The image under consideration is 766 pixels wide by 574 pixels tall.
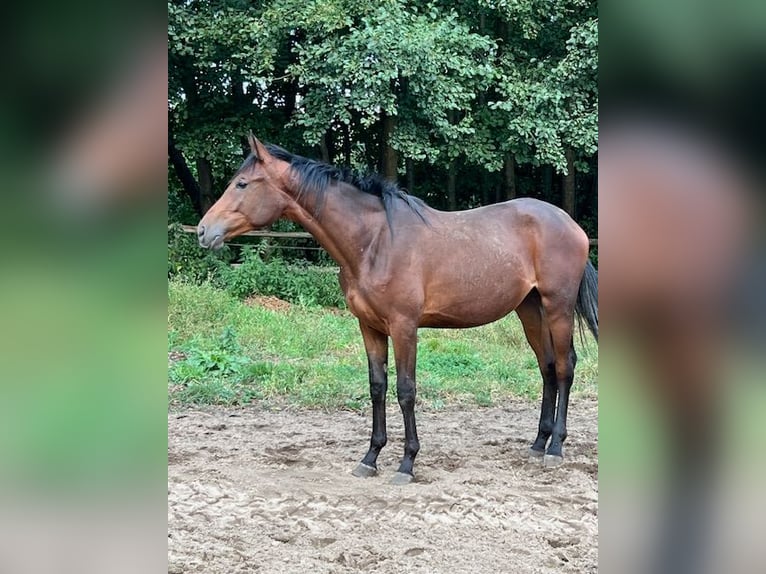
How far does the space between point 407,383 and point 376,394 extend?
24cm

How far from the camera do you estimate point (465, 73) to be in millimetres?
9680

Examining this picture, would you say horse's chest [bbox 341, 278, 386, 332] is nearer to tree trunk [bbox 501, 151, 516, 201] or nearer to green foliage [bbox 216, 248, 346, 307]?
green foliage [bbox 216, 248, 346, 307]

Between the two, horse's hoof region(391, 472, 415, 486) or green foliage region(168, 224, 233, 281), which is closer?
horse's hoof region(391, 472, 415, 486)

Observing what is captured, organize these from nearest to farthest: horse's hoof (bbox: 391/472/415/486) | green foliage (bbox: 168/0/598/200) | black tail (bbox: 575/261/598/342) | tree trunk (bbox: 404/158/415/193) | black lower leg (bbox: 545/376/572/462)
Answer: horse's hoof (bbox: 391/472/415/486), black lower leg (bbox: 545/376/572/462), black tail (bbox: 575/261/598/342), green foliage (bbox: 168/0/598/200), tree trunk (bbox: 404/158/415/193)

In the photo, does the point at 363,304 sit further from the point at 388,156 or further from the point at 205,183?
the point at 205,183

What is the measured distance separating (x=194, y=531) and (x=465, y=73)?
27.3 ft

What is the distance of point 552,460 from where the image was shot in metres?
4.00

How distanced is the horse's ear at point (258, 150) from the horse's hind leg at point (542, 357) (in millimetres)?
2051

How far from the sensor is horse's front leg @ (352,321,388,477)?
384 centimetres

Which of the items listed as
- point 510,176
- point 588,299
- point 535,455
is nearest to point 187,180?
point 510,176

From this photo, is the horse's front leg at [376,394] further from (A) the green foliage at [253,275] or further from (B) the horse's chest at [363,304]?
(A) the green foliage at [253,275]

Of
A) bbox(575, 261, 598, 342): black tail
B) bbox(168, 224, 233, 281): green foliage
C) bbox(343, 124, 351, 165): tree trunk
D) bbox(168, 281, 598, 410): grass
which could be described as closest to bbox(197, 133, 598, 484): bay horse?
bbox(575, 261, 598, 342): black tail
